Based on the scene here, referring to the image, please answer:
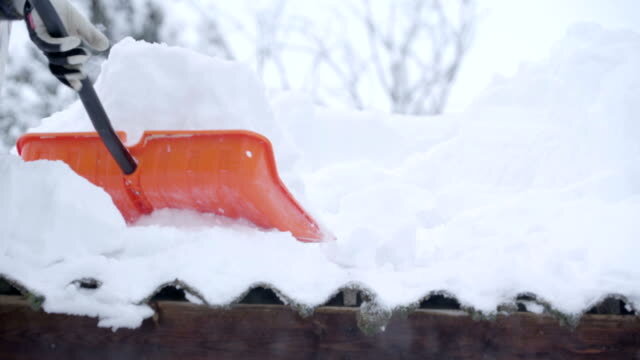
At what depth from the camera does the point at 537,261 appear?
177 centimetres

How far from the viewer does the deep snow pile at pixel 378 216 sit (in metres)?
1.49

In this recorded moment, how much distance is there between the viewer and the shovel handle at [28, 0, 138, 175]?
4.74 ft

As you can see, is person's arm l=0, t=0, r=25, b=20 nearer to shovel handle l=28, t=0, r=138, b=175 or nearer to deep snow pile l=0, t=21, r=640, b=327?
shovel handle l=28, t=0, r=138, b=175

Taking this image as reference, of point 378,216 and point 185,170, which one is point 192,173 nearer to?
point 185,170

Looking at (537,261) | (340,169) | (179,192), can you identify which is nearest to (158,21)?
(340,169)

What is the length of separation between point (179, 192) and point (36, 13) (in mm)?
777

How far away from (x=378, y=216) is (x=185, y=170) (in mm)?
1432

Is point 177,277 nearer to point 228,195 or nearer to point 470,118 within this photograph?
point 228,195

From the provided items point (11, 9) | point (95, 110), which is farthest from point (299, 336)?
point (11, 9)

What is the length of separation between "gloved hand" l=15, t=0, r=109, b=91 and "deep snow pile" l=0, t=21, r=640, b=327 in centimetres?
39

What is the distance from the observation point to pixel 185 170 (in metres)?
1.94

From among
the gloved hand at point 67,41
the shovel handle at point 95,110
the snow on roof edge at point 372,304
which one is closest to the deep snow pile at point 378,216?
the snow on roof edge at point 372,304

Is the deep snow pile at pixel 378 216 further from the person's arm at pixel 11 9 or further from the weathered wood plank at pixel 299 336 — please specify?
the person's arm at pixel 11 9

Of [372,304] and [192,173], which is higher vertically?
[192,173]
